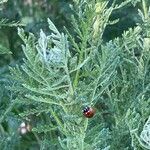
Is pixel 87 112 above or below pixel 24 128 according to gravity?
above

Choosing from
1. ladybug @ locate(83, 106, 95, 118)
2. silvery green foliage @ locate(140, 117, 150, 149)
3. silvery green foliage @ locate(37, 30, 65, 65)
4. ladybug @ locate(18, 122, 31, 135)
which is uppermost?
silvery green foliage @ locate(37, 30, 65, 65)

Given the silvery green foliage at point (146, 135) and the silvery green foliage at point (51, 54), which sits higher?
the silvery green foliage at point (51, 54)

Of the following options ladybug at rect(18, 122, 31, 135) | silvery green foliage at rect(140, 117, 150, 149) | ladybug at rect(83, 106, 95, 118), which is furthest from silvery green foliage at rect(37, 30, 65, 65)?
ladybug at rect(18, 122, 31, 135)

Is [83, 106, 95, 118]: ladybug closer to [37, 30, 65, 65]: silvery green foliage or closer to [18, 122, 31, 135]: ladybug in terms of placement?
[37, 30, 65, 65]: silvery green foliage

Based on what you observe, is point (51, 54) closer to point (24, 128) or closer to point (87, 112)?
point (87, 112)

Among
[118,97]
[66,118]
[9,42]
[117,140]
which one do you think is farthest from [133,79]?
[9,42]

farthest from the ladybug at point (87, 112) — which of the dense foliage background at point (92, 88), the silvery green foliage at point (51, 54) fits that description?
the silvery green foliage at point (51, 54)

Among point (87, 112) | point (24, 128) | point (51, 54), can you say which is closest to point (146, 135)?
point (87, 112)

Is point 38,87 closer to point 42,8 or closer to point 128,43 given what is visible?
point 128,43

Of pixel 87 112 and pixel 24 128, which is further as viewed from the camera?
pixel 24 128

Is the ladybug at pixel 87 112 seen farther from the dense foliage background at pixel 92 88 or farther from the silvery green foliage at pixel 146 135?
the silvery green foliage at pixel 146 135

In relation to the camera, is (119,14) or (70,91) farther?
(119,14)
